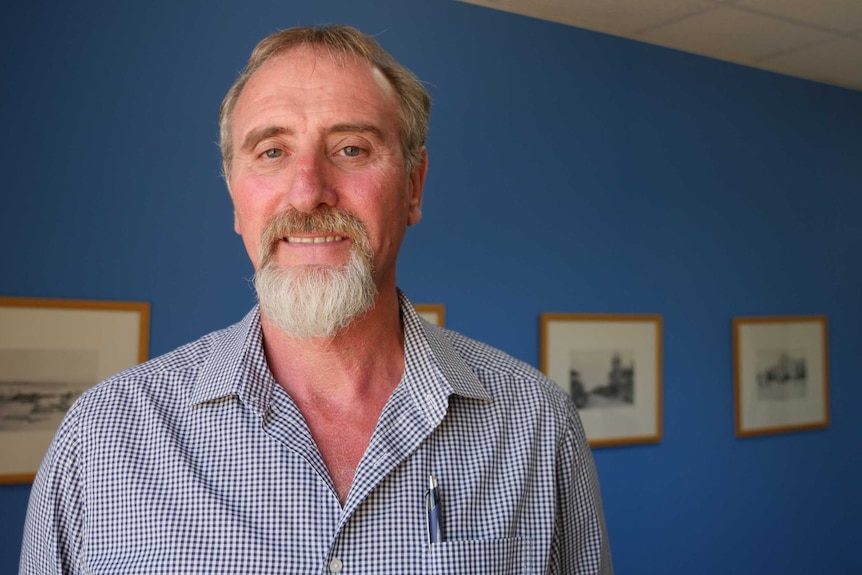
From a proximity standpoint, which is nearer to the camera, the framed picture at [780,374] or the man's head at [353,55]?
the man's head at [353,55]

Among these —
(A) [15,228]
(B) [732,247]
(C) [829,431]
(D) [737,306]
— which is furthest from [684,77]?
(A) [15,228]

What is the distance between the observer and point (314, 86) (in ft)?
3.80

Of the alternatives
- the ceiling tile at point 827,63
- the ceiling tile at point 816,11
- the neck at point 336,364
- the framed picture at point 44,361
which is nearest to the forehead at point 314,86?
the neck at point 336,364

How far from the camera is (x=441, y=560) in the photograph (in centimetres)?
105

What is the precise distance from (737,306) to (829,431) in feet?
3.23

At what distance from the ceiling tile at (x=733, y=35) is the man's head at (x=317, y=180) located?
2600 mm

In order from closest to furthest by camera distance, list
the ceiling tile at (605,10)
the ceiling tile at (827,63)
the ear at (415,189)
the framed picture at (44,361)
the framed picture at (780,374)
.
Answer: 1. the ear at (415,189)
2. the framed picture at (44,361)
3. the ceiling tile at (605,10)
4. the ceiling tile at (827,63)
5. the framed picture at (780,374)

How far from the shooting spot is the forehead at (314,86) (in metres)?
1.15

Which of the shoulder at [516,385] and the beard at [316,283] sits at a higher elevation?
the beard at [316,283]

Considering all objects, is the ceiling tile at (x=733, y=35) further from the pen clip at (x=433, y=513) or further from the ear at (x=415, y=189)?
the pen clip at (x=433, y=513)

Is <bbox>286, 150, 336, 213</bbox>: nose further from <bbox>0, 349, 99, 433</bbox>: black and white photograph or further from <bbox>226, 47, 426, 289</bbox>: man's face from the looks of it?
<bbox>0, 349, 99, 433</bbox>: black and white photograph

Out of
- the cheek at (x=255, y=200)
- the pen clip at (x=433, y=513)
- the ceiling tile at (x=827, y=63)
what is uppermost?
the ceiling tile at (x=827, y=63)

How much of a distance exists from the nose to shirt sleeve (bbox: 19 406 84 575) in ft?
1.40

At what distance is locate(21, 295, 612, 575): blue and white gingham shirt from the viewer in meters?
1.03
